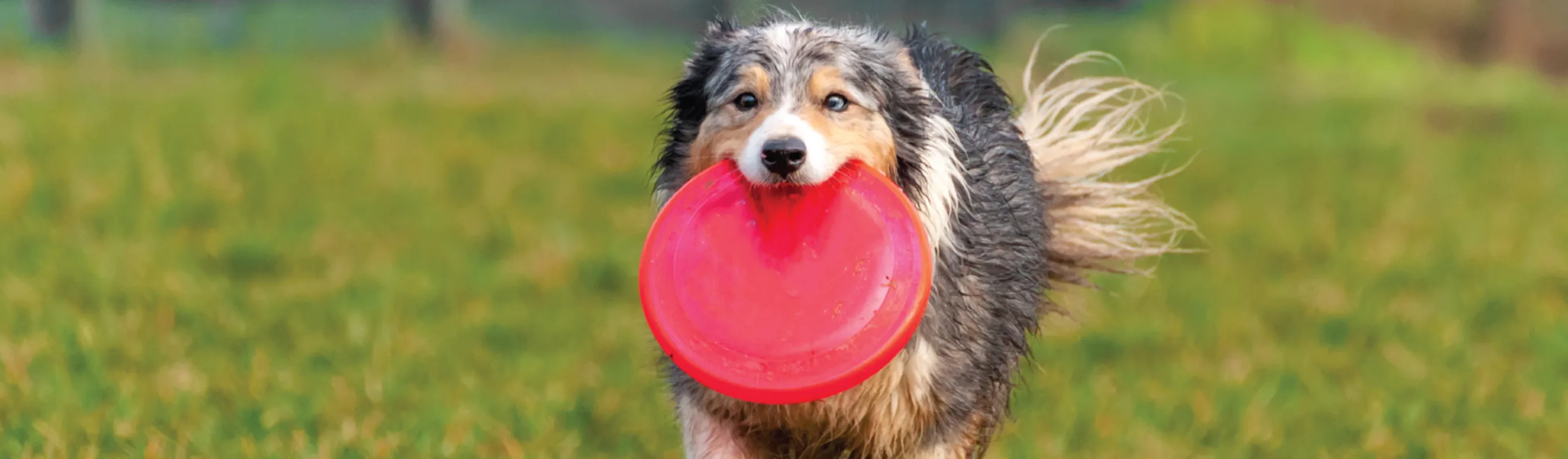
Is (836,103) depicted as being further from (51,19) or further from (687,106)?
(51,19)

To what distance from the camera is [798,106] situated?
131 inches

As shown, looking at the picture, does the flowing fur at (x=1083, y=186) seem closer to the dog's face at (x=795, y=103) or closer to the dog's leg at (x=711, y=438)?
the dog's face at (x=795, y=103)

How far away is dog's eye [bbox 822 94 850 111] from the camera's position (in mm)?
3355

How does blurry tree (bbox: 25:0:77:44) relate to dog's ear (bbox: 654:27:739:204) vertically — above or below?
below

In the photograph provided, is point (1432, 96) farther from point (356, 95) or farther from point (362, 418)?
point (362, 418)

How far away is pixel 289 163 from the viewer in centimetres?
855

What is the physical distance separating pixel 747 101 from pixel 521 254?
177 inches

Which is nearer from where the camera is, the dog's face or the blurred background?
the dog's face

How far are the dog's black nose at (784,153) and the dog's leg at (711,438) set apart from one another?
774 mm

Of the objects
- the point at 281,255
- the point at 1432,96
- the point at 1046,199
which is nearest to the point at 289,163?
the point at 281,255

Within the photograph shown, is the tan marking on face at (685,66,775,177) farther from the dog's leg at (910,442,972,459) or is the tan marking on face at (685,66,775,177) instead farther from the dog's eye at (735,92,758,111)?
the dog's leg at (910,442,972,459)

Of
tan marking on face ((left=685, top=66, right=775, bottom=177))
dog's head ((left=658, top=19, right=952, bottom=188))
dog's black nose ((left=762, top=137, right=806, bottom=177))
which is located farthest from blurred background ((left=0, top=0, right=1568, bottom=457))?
dog's black nose ((left=762, top=137, right=806, bottom=177))

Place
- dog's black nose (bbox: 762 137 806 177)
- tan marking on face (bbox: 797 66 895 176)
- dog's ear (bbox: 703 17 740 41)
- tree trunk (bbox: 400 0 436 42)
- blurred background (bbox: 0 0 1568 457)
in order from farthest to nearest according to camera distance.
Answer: tree trunk (bbox: 400 0 436 42), blurred background (bbox: 0 0 1568 457), dog's ear (bbox: 703 17 740 41), tan marking on face (bbox: 797 66 895 176), dog's black nose (bbox: 762 137 806 177)

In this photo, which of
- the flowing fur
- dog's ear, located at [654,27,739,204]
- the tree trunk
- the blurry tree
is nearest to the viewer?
dog's ear, located at [654,27,739,204]
